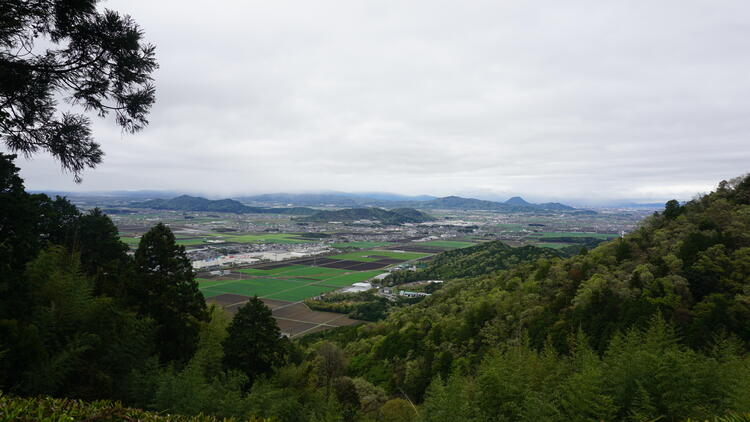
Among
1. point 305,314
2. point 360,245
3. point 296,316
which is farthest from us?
point 360,245

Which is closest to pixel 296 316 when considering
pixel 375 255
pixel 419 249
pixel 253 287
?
pixel 253 287

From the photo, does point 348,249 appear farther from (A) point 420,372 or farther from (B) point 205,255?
(A) point 420,372

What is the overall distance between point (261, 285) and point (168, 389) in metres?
57.6

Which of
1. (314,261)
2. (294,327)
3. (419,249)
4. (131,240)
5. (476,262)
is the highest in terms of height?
(131,240)

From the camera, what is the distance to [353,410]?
1421 centimetres

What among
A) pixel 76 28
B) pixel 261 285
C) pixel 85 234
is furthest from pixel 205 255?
pixel 76 28

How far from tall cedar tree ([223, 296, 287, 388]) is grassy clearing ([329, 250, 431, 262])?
78.8 metres

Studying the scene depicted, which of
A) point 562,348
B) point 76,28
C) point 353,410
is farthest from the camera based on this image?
point 562,348

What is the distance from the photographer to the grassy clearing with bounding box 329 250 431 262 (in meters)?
96.6

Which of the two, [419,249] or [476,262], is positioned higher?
[476,262]

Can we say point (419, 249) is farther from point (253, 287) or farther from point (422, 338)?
point (422, 338)

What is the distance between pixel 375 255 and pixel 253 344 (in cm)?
8887

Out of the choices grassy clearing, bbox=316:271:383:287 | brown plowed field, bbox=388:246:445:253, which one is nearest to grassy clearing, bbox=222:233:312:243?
brown plowed field, bbox=388:246:445:253

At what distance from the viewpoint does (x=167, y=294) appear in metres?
15.2
